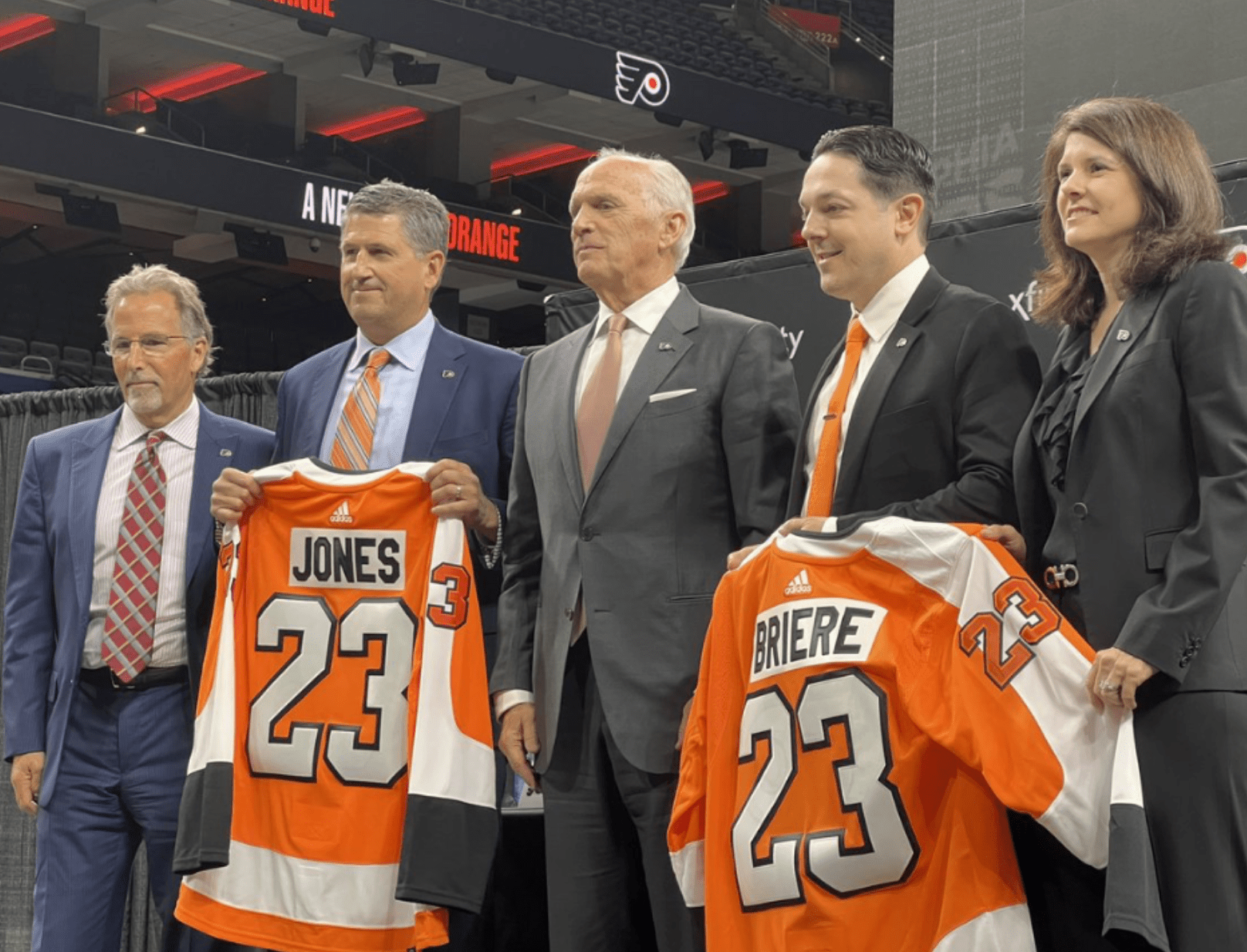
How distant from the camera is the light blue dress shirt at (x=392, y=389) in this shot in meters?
3.33

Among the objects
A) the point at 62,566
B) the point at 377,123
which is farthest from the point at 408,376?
the point at 377,123

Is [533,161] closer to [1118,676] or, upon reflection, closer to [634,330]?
[634,330]

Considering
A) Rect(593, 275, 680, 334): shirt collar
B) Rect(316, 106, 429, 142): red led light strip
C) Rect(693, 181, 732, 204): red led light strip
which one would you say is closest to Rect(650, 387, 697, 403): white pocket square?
Rect(593, 275, 680, 334): shirt collar

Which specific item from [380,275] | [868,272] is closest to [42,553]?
[380,275]

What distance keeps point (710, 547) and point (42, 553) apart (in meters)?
1.58

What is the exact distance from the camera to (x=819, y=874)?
254 cm

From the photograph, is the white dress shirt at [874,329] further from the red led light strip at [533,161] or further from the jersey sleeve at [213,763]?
the red led light strip at [533,161]

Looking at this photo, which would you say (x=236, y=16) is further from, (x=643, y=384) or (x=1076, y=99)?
(x=643, y=384)

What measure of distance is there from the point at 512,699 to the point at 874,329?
89 centimetres

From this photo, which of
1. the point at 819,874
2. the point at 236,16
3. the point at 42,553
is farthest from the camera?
the point at 236,16

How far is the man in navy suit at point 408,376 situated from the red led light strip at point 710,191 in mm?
17566

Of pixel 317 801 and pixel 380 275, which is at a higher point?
pixel 380 275

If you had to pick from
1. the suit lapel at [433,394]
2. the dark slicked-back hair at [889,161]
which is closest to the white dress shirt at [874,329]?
the dark slicked-back hair at [889,161]

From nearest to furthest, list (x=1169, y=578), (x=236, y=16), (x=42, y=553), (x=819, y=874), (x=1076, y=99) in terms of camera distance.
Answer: (x=1169, y=578), (x=819, y=874), (x=42, y=553), (x=1076, y=99), (x=236, y=16)
